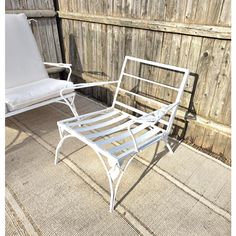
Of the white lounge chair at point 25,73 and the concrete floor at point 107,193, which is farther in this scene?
the white lounge chair at point 25,73

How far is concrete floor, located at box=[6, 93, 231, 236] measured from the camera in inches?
54.9

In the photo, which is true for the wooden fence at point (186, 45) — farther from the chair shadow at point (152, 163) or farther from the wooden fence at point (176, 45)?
the chair shadow at point (152, 163)

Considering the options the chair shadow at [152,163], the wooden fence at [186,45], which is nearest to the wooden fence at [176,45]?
the wooden fence at [186,45]

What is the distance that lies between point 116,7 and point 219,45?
4.14 feet

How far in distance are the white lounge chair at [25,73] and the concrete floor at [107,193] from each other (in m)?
0.49

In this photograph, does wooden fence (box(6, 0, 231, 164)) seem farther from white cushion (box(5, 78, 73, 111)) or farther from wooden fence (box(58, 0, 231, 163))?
white cushion (box(5, 78, 73, 111))

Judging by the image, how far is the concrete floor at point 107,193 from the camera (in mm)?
1394

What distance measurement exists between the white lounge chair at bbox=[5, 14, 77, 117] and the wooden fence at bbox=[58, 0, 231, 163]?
0.74 meters

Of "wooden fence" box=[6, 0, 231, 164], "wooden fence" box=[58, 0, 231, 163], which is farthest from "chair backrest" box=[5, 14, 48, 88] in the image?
"wooden fence" box=[58, 0, 231, 163]

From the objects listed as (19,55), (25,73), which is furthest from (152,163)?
(19,55)
